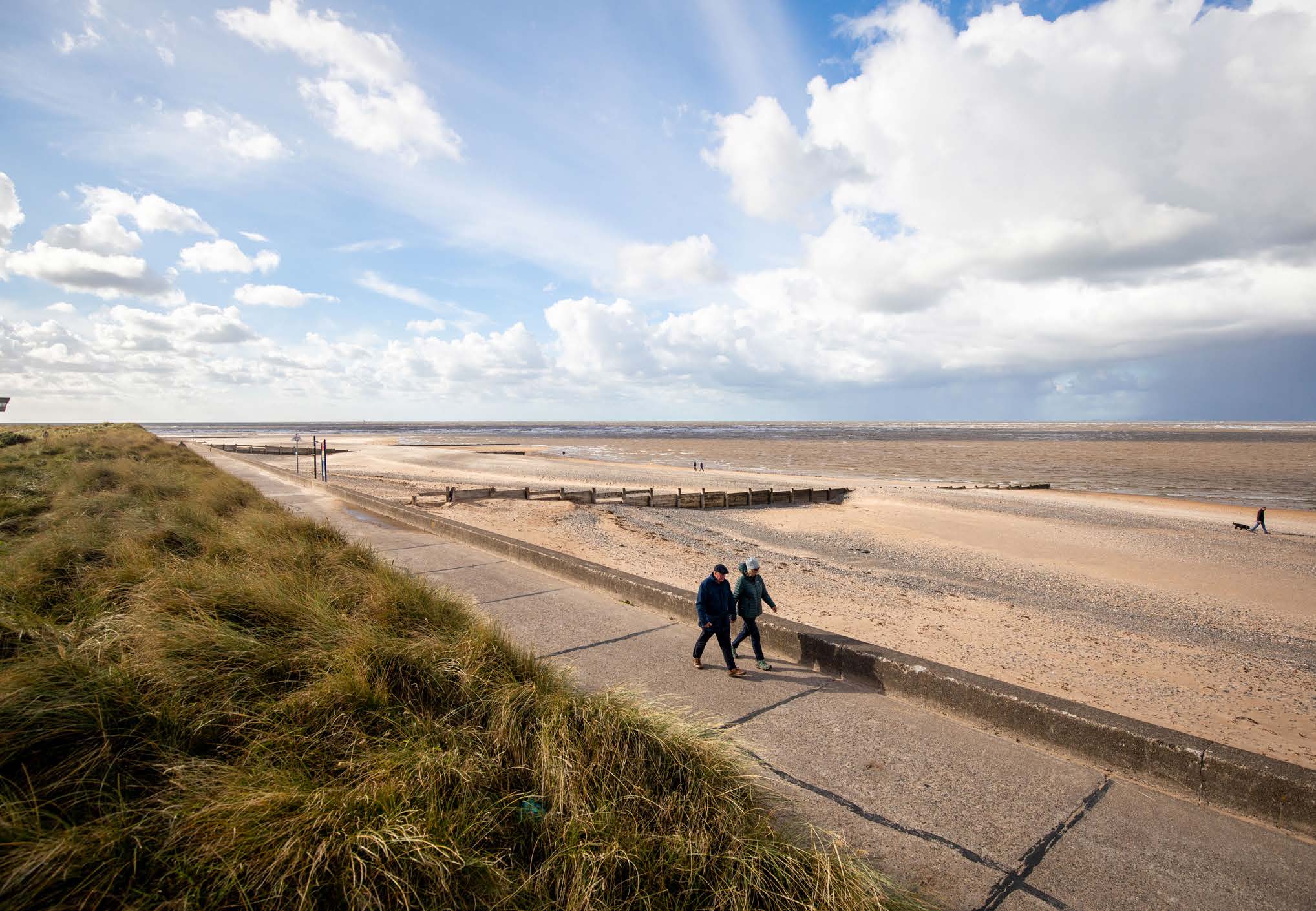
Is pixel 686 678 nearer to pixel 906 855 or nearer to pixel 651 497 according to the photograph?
pixel 906 855

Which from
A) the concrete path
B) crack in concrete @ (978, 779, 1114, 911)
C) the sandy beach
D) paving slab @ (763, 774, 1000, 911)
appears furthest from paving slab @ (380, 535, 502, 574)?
crack in concrete @ (978, 779, 1114, 911)

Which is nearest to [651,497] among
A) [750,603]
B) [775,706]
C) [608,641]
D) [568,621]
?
[568,621]

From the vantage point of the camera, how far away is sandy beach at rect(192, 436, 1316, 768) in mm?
6555

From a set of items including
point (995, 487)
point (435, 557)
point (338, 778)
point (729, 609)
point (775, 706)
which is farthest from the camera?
point (995, 487)

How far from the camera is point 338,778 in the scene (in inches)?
117

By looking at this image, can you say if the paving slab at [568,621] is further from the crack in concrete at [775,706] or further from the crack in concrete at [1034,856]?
the crack in concrete at [1034,856]

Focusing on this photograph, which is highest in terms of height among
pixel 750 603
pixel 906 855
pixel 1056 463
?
pixel 1056 463

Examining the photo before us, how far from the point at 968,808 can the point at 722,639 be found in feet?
7.88

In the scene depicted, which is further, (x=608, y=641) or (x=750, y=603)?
(x=608, y=641)

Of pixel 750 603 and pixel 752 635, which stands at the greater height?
pixel 750 603

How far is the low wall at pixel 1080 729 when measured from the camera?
369 centimetres

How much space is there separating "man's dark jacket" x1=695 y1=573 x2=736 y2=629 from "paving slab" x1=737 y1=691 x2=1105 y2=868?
3.25ft

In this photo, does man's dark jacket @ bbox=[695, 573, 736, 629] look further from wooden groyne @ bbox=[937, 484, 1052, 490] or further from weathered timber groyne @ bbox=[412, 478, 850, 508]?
wooden groyne @ bbox=[937, 484, 1052, 490]

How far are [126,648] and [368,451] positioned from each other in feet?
176
